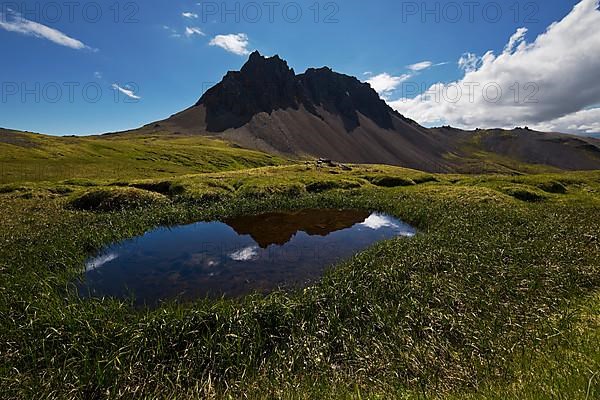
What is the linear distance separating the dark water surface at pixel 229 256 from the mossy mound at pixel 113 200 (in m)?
9.77

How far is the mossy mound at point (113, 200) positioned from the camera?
1391 inches

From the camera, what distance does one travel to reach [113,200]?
36.0m

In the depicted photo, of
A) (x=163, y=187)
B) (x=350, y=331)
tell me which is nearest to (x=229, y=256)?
(x=350, y=331)

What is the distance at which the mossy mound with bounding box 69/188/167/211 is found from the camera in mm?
35331

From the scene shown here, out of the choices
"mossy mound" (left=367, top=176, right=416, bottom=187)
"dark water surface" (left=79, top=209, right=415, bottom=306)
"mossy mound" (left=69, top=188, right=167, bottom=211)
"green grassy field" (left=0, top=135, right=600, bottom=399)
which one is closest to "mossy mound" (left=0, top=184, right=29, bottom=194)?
"mossy mound" (left=69, top=188, right=167, bottom=211)

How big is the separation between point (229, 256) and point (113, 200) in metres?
22.4

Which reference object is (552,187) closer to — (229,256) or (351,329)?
(229,256)

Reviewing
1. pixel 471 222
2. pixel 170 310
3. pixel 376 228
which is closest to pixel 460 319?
pixel 170 310

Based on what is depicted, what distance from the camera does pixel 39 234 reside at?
23031mm

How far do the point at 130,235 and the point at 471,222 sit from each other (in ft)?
91.6

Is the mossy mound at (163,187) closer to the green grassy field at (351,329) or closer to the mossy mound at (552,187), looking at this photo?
the green grassy field at (351,329)

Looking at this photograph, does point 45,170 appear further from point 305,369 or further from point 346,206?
point 305,369

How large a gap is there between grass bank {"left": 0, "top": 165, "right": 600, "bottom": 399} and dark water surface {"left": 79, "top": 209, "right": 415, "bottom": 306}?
6.08 feet

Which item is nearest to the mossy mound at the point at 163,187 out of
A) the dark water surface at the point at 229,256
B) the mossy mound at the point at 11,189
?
the mossy mound at the point at 11,189
